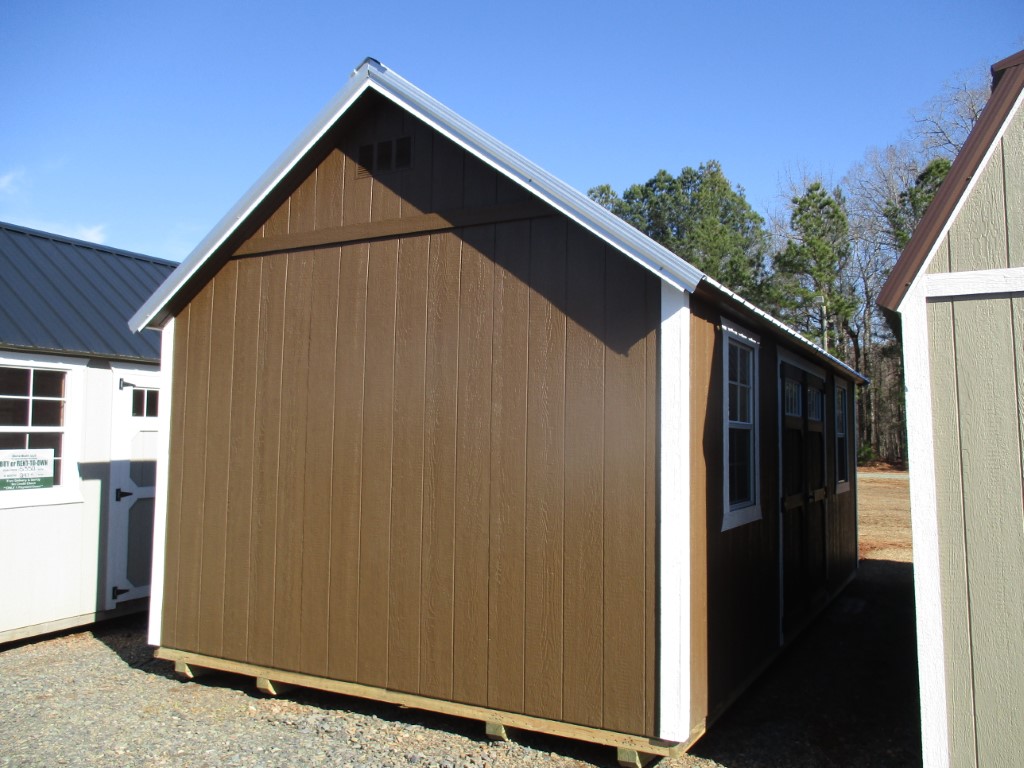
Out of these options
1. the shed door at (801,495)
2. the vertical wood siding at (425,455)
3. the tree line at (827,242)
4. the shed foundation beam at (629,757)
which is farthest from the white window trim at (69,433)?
the tree line at (827,242)

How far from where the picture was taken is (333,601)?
19.5ft

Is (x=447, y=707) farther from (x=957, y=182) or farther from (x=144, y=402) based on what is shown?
(x=144, y=402)

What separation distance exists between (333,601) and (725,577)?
108 inches

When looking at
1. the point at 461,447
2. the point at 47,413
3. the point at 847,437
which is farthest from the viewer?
the point at 847,437

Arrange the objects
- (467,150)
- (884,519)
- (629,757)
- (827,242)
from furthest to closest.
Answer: (827,242) < (884,519) < (467,150) < (629,757)

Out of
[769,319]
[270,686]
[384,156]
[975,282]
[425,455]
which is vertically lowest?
[270,686]

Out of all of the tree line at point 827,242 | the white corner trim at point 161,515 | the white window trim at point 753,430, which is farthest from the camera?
the tree line at point 827,242

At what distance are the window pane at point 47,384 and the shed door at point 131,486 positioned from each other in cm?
53

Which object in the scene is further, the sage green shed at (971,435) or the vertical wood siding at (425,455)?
the vertical wood siding at (425,455)

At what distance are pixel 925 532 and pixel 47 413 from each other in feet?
24.3

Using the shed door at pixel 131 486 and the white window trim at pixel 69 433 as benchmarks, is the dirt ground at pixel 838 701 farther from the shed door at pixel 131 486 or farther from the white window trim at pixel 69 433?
the white window trim at pixel 69 433

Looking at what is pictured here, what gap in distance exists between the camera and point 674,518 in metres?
4.82

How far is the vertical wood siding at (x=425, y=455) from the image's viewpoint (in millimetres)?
5035

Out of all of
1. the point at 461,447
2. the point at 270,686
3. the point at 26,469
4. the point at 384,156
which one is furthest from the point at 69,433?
the point at 461,447
